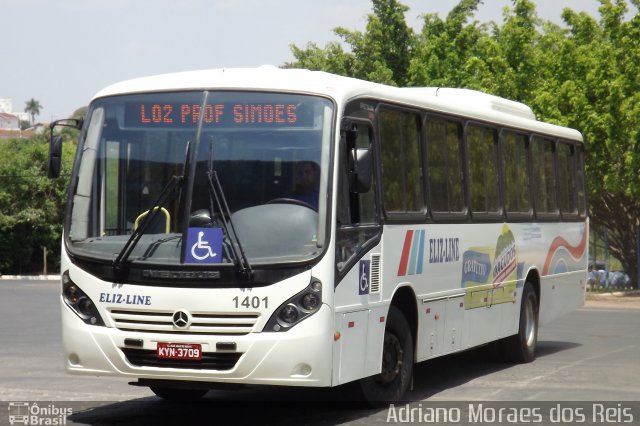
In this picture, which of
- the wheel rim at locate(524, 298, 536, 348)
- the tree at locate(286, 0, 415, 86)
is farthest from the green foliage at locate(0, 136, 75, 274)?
the wheel rim at locate(524, 298, 536, 348)

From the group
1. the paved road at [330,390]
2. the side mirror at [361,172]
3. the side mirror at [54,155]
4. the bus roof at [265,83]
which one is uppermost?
the bus roof at [265,83]

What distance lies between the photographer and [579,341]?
18969mm

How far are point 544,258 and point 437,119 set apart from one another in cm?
447

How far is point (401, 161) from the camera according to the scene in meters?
11.6

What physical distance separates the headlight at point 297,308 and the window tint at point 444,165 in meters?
3.13

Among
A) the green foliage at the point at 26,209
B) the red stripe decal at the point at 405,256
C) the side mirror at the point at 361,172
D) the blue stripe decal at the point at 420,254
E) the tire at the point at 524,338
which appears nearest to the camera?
the side mirror at the point at 361,172

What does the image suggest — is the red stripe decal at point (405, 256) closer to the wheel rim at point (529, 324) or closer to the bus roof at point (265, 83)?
the bus roof at point (265, 83)

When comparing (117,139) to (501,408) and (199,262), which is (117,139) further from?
(501,408)

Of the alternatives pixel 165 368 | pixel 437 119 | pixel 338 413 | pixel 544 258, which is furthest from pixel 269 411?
pixel 544 258

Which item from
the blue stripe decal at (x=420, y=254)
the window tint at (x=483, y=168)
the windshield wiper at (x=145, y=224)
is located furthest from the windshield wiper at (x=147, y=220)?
the window tint at (x=483, y=168)

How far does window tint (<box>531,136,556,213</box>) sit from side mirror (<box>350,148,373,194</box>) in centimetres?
635

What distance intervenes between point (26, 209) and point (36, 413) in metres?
46.0

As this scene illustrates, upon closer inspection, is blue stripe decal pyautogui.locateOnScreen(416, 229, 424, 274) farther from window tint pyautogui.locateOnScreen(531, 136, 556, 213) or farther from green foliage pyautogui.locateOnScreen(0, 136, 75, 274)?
green foliage pyautogui.locateOnScreen(0, 136, 75, 274)

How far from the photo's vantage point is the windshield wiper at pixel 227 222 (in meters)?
9.35
